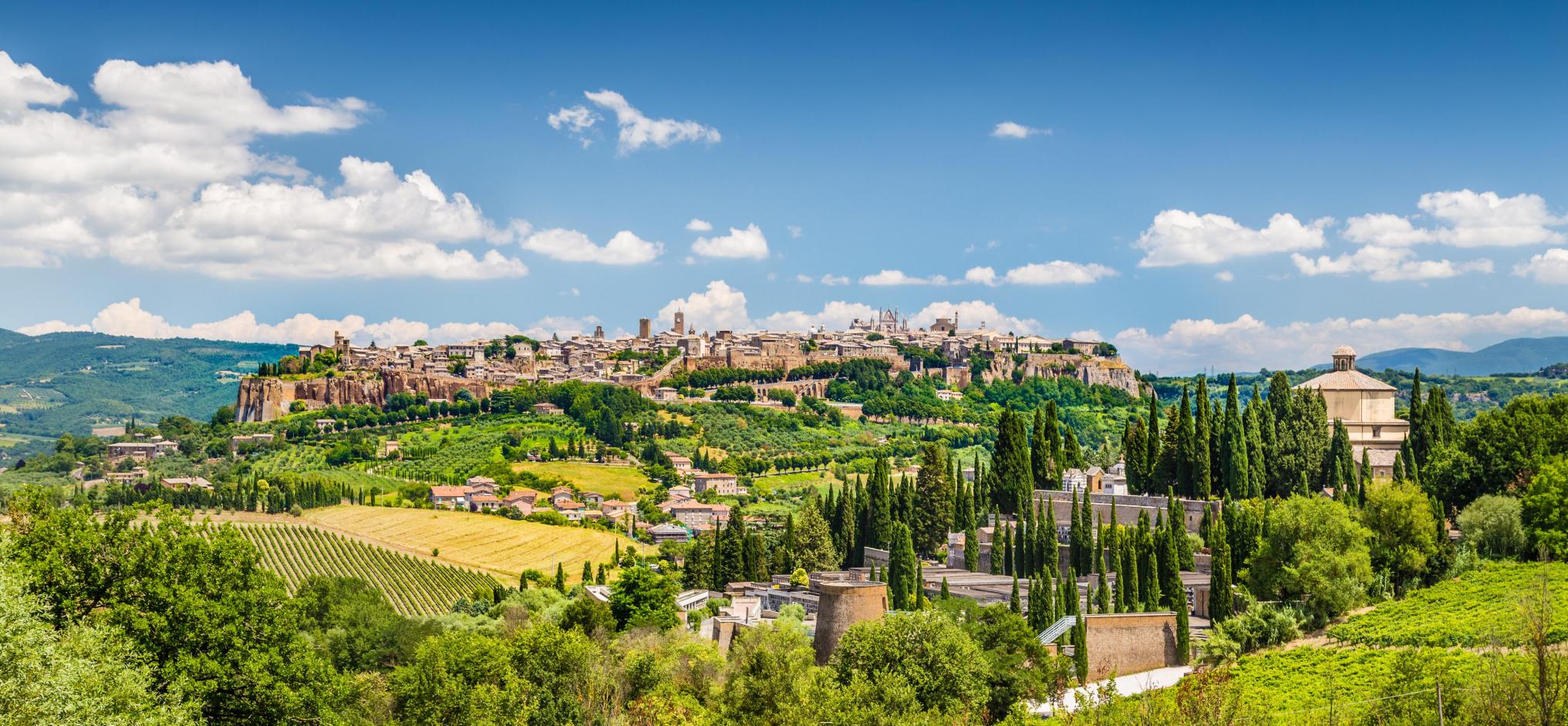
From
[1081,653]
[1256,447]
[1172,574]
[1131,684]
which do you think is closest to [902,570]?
[1172,574]

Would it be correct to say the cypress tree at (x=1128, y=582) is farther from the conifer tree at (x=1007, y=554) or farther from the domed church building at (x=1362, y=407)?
the domed church building at (x=1362, y=407)

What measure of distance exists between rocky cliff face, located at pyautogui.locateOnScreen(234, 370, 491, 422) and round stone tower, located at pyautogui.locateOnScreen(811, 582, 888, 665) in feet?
327

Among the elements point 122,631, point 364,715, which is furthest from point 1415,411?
point 122,631

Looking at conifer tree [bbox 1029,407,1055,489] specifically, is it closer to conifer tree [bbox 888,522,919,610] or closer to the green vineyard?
conifer tree [bbox 888,522,919,610]

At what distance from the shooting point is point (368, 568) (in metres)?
67.8

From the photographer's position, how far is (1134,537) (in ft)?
123

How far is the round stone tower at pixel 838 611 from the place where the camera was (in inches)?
1388

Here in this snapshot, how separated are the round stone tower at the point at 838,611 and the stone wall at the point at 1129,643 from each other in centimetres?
566

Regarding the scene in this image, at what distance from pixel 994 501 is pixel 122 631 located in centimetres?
3403

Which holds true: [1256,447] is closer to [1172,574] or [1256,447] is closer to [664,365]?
[1172,574]

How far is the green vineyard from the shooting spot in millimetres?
61109

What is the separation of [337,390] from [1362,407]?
106247 mm

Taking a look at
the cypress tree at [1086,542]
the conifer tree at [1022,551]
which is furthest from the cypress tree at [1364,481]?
the conifer tree at [1022,551]

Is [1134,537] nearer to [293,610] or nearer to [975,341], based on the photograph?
[293,610]
